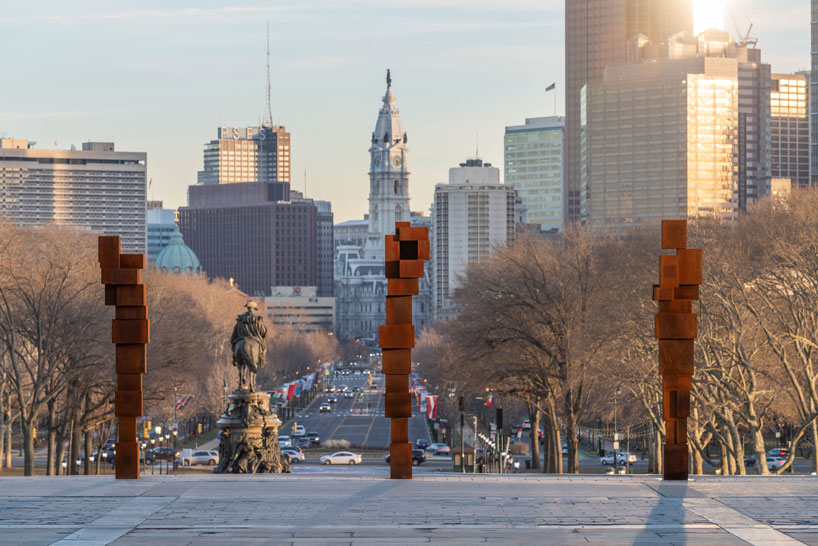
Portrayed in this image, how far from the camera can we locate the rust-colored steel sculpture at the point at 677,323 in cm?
2630

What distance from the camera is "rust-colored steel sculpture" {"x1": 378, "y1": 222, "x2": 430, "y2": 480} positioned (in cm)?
2627

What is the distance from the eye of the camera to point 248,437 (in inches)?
1884

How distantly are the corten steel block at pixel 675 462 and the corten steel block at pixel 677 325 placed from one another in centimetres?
206

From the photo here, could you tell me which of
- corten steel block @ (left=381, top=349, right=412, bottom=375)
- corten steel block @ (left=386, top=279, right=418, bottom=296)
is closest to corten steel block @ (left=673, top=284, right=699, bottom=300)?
corten steel block @ (left=386, top=279, right=418, bottom=296)

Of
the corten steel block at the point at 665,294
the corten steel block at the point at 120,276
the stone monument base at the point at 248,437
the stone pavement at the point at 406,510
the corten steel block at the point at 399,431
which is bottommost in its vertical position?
the stone monument base at the point at 248,437

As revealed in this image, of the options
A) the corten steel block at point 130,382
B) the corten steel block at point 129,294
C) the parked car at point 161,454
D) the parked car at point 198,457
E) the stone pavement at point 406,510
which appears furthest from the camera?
the parked car at point 161,454

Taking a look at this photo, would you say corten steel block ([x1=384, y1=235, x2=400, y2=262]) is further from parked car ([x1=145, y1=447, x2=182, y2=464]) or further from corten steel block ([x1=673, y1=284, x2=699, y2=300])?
parked car ([x1=145, y1=447, x2=182, y2=464])

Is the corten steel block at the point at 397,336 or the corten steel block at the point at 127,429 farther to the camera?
the corten steel block at the point at 127,429

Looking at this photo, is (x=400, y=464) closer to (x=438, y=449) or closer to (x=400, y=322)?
(x=400, y=322)

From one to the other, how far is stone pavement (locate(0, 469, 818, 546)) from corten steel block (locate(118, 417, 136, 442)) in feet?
3.16

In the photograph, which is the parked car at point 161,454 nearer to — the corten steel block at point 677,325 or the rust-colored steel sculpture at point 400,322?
the rust-colored steel sculpture at point 400,322

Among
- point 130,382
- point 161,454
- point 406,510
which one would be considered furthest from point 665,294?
point 161,454

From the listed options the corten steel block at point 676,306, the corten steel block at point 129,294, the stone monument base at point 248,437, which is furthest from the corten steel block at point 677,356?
the stone monument base at point 248,437

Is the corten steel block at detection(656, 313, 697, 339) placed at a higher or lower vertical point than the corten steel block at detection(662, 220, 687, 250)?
lower
